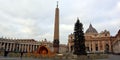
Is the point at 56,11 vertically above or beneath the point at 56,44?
above

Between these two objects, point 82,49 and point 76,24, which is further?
point 76,24

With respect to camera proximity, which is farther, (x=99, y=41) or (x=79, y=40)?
(x=99, y=41)

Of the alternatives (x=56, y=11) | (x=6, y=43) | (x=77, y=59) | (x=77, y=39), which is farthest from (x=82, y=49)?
(x=6, y=43)

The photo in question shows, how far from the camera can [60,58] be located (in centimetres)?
3666

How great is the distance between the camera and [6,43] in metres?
104

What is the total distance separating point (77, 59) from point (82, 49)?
17.1m

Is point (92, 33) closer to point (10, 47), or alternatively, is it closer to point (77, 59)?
point (10, 47)

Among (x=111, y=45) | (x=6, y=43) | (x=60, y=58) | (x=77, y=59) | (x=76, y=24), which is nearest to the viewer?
(x=77, y=59)

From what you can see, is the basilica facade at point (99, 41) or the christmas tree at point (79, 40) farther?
the basilica facade at point (99, 41)

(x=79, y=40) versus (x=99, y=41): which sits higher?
(x=79, y=40)

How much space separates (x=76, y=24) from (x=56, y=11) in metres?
10.9

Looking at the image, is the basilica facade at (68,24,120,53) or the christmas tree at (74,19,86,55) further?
the basilica facade at (68,24,120,53)

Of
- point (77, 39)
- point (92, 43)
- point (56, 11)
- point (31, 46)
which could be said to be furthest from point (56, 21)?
point (92, 43)

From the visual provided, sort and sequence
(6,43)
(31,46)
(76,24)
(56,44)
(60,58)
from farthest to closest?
(31,46), (6,43), (76,24), (56,44), (60,58)
